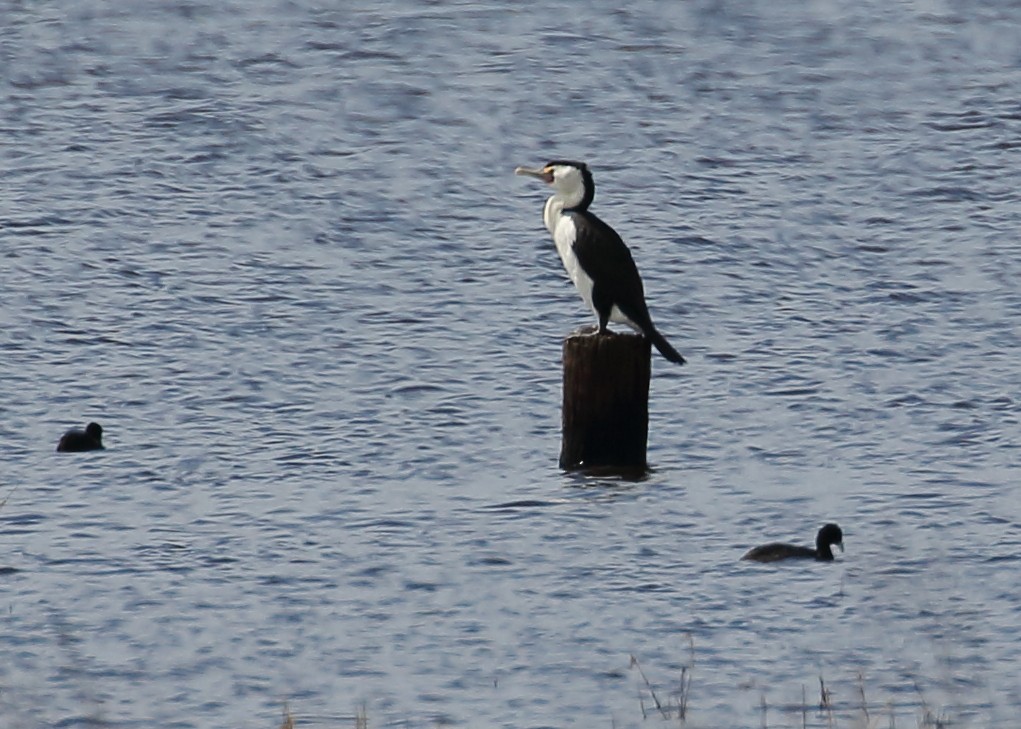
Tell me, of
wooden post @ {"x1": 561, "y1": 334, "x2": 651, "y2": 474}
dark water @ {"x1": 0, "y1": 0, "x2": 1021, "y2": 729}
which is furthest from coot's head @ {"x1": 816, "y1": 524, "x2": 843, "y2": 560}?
wooden post @ {"x1": 561, "y1": 334, "x2": 651, "y2": 474}

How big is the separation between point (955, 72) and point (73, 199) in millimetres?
11966

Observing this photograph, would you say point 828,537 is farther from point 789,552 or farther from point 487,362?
point 487,362

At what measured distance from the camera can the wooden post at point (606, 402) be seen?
14.9 metres

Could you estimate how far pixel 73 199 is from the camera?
24.7 m

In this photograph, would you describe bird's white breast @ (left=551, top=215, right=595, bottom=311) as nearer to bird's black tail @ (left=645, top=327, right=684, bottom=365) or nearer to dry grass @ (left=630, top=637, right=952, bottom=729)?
bird's black tail @ (left=645, top=327, right=684, bottom=365)

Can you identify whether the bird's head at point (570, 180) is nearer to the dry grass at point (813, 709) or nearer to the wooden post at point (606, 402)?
the wooden post at point (606, 402)

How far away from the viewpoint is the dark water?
11.3 meters

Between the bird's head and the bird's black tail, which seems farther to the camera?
the bird's head

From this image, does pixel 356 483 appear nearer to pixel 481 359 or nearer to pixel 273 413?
pixel 273 413

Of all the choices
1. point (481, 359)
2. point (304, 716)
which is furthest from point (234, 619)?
point (481, 359)

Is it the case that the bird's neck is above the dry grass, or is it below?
above

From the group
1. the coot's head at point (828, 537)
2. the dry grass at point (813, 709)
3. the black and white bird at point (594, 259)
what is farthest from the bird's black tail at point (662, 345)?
the dry grass at point (813, 709)

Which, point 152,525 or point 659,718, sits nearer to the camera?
point 659,718

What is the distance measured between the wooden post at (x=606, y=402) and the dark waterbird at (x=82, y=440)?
305 centimetres
